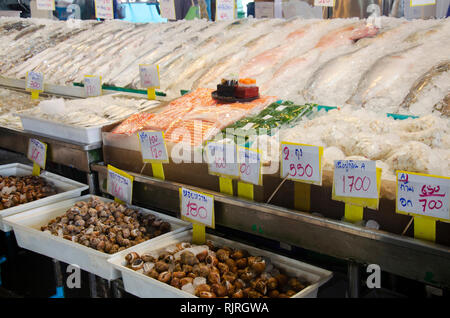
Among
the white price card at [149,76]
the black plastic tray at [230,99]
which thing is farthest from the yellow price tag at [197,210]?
the white price card at [149,76]

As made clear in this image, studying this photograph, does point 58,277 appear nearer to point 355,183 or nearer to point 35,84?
point 355,183

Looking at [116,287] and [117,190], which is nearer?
[116,287]

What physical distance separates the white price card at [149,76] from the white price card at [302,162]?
173 cm

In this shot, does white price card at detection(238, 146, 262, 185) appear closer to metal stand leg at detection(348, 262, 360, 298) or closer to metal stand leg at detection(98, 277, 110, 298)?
metal stand leg at detection(348, 262, 360, 298)

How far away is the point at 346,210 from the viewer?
1780 millimetres

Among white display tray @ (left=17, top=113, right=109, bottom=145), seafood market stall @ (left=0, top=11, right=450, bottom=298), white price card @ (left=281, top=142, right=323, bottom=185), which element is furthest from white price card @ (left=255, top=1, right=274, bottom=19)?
white price card @ (left=281, top=142, right=323, bottom=185)

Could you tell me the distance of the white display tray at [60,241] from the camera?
208 cm

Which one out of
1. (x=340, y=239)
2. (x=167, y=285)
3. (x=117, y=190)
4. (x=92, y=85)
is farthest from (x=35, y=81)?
(x=340, y=239)

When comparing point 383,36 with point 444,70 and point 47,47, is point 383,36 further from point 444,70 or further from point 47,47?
point 47,47

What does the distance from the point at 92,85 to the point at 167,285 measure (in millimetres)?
2406

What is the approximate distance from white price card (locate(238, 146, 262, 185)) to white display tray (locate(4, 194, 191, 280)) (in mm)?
477

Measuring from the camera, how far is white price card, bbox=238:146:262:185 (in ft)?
6.42

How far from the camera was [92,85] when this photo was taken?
374 centimetres

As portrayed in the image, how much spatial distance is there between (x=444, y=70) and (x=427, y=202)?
1279 millimetres
